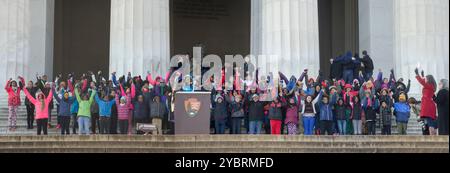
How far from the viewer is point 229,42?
44.7m

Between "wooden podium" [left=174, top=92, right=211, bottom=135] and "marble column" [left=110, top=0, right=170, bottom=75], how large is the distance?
27.0 ft

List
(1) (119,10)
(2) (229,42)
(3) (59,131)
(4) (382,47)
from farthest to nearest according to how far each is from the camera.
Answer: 1. (2) (229,42)
2. (4) (382,47)
3. (1) (119,10)
4. (3) (59,131)

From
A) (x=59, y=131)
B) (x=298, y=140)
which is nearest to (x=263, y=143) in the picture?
(x=298, y=140)

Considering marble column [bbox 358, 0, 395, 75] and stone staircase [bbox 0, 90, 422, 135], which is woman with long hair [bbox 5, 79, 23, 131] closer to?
stone staircase [bbox 0, 90, 422, 135]

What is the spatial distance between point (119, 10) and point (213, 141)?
11976 millimetres

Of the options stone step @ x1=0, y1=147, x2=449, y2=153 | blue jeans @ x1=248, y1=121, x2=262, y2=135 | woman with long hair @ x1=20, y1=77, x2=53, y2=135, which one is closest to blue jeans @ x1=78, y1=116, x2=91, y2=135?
woman with long hair @ x1=20, y1=77, x2=53, y2=135

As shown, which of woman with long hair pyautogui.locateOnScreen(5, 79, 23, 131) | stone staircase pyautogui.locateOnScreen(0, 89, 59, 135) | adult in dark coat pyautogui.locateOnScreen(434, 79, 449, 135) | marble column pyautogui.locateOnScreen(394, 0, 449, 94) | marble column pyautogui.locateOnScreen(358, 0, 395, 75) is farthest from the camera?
marble column pyautogui.locateOnScreen(358, 0, 395, 75)

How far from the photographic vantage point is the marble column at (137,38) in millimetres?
26859

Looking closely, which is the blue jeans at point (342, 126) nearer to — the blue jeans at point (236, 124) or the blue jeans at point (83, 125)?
the blue jeans at point (236, 124)

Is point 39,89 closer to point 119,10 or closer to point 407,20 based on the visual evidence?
point 119,10

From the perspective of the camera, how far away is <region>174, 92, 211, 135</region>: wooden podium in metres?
18.7

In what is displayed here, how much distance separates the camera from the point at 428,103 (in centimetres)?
1984

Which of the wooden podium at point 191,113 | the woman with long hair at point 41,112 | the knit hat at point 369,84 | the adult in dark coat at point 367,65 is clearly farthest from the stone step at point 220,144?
the adult in dark coat at point 367,65

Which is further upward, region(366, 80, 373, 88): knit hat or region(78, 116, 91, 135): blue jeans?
region(366, 80, 373, 88): knit hat
